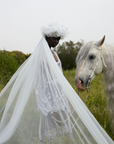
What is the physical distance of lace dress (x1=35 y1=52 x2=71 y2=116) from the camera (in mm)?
1678

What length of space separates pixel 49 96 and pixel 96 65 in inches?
35.4

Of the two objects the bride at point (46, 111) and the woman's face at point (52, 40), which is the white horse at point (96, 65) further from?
the woman's face at point (52, 40)

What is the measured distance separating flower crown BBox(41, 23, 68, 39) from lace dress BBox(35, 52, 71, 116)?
1.94 ft

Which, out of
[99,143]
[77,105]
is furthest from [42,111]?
[99,143]

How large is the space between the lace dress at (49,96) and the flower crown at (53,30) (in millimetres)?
592

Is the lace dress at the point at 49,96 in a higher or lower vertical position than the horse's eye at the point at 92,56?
lower

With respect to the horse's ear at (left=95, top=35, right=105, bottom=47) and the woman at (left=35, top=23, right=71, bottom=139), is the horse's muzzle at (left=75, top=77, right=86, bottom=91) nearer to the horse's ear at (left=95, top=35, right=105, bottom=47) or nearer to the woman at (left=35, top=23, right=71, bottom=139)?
the woman at (left=35, top=23, right=71, bottom=139)

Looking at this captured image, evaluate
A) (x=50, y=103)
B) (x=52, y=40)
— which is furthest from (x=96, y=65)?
(x=50, y=103)

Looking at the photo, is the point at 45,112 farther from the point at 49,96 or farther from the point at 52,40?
the point at 52,40

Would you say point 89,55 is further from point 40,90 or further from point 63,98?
point 40,90

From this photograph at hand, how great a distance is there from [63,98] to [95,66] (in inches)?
29.2

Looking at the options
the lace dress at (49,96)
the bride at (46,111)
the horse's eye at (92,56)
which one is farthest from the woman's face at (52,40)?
the horse's eye at (92,56)

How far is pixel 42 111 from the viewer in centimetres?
169

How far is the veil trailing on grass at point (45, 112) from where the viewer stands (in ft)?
5.08
